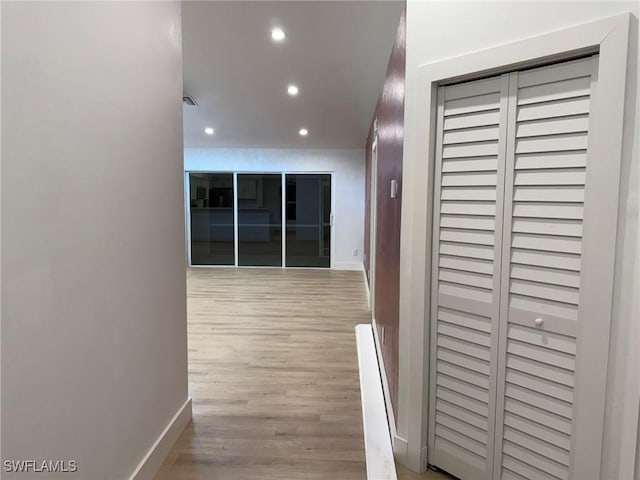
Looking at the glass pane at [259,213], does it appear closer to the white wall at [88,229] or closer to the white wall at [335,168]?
the white wall at [335,168]

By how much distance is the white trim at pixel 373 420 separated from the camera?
72.3 inches

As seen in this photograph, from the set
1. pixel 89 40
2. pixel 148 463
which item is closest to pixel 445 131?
pixel 89 40

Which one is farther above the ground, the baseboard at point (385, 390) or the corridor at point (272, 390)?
the baseboard at point (385, 390)

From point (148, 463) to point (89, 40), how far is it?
5.82 feet

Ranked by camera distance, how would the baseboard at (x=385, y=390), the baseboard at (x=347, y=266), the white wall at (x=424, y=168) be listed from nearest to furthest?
the white wall at (x=424, y=168), the baseboard at (x=385, y=390), the baseboard at (x=347, y=266)

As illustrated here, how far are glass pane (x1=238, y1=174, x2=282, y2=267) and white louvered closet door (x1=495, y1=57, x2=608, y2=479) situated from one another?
6.22 meters

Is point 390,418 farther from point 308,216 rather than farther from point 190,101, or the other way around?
point 308,216

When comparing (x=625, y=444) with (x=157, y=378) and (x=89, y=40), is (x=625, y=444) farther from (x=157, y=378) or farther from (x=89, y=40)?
(x=89, y=40)

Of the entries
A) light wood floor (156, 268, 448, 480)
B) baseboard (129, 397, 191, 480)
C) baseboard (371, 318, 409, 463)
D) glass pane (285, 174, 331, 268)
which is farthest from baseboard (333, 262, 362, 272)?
baseboard (129, 397, 191, 480)

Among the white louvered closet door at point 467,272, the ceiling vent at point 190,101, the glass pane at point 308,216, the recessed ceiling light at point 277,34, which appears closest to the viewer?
the white louvered closet door at point 467,272

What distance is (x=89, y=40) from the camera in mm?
1270

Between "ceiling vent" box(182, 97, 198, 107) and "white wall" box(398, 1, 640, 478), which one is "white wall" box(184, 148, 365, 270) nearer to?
"ceiling vent" box(182, 97, 198, 107)

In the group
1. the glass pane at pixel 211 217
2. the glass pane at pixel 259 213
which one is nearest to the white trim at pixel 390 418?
the glass pane at pixel 259 213

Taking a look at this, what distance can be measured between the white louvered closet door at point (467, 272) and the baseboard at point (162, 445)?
136 cm
